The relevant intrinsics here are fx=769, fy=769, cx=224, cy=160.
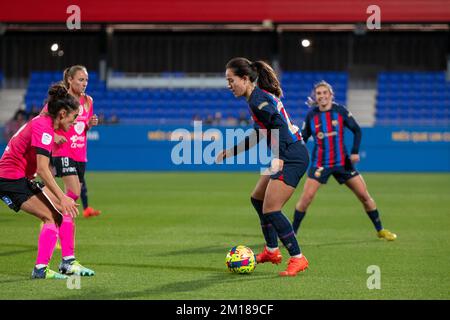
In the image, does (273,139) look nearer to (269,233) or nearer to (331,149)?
(269,233)

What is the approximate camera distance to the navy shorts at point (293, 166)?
7.81 m

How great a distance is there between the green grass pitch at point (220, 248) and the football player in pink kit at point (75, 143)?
887mm

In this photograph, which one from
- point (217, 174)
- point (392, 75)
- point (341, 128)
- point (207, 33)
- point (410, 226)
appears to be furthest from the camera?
point (207, 33)

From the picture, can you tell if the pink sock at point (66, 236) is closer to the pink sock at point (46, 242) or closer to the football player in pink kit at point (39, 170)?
the football player in pink kit at point (39, 170)

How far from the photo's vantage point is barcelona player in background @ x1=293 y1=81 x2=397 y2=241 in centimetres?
1088

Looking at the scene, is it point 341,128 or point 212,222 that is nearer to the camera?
point 341,128

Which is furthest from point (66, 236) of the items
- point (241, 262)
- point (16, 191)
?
point (241, 262)

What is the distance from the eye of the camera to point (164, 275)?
7.80 m

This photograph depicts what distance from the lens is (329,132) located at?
11055 mm

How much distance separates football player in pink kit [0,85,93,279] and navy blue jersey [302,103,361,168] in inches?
179

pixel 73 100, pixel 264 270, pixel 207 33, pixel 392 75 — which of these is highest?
pixel 207 33

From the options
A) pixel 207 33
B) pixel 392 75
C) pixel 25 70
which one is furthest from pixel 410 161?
pixel 25 70
